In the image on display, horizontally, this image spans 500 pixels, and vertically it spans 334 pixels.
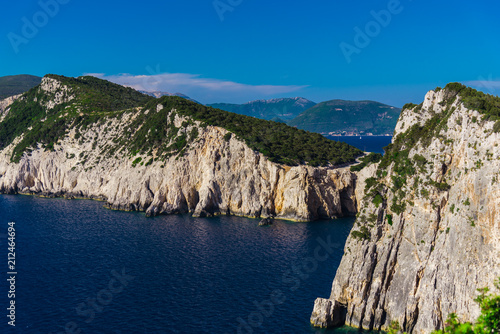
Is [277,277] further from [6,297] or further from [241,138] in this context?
[241,138]

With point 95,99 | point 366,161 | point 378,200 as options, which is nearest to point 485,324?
point 378,200

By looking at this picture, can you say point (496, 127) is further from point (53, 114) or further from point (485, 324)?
point (53, 114)

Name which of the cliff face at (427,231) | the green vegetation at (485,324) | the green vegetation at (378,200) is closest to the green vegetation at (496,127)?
the cliff face at (427,231)

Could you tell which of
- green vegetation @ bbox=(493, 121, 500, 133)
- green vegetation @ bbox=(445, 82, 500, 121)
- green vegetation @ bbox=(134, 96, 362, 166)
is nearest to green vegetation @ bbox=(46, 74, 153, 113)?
green vegetation @ bbox=(134, 96, 362, 166)

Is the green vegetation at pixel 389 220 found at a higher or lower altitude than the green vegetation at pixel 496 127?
lower

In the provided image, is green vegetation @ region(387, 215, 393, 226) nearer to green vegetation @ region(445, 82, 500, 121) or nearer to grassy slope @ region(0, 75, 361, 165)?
green vegetation @ region(445, 82, 500, 121)

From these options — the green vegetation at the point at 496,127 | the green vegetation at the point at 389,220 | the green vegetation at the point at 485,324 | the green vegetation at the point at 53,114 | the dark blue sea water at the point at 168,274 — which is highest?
the green vegetation at the point at 53,114

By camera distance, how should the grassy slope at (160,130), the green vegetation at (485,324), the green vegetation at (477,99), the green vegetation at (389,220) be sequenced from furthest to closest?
the grassy slope at (160,130) → the green vegetation at (389,220) → the green vegetation at (477,99) → the green vegetation at (485,324)

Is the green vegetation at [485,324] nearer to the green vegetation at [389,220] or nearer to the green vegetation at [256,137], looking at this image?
the green vegetation at [389,220]
